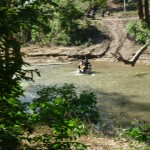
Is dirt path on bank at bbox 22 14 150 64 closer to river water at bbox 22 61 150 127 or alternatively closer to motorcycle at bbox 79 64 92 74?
river water at bbox 22 61 150 127

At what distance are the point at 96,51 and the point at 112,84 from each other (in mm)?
12112

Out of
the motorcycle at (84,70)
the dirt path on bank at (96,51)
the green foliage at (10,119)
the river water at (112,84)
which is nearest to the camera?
the green foliage at (10,119)

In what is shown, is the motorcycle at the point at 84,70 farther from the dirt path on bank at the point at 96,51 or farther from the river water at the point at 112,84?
the dirt path on bank at the point at 96,51

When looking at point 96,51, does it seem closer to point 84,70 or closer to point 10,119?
point 84,70

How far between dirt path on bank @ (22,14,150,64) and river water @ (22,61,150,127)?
5.59ft

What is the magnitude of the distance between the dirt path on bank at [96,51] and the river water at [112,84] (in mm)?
1704

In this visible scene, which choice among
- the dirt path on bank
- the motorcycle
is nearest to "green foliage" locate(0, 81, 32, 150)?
the motorcycle

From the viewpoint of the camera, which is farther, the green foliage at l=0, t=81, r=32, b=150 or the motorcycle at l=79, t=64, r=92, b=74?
the motorcycle at l=79, t=64, r=92, b=74

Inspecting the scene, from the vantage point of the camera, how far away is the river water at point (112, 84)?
17.8m

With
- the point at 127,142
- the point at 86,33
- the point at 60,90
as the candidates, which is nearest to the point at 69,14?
the point at 86,33

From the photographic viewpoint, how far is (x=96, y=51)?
36719 mm

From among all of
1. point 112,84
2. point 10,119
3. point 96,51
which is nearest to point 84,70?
point 112,84

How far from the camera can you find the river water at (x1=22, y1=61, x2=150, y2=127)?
58.3 ft

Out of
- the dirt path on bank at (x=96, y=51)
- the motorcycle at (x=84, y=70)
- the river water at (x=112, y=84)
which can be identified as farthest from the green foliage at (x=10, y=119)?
the dirt path on bank at (x=96, y=51)
